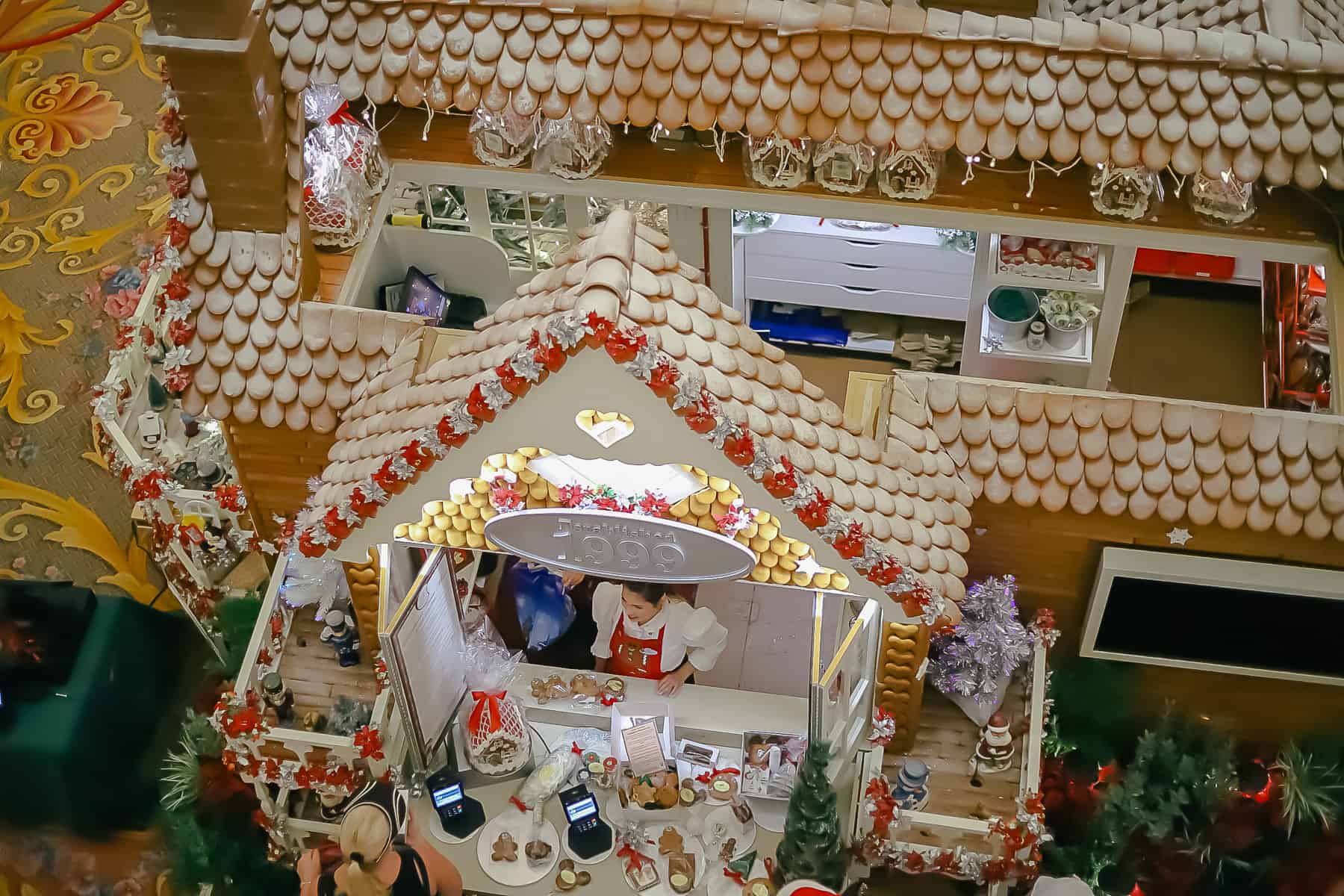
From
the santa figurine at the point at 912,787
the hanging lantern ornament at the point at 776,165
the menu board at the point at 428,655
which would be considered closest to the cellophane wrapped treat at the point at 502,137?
the hanging lantern ornament at the point at 776,165

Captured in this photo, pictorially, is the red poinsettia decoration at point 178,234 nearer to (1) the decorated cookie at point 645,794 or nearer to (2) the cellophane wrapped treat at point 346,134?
(2) the cellophane wrapped treat at point 346,134

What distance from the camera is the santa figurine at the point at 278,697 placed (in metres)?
6.07

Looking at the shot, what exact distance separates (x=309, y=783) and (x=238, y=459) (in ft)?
4.59

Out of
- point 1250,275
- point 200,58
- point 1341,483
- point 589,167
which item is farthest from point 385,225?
point 1250,275

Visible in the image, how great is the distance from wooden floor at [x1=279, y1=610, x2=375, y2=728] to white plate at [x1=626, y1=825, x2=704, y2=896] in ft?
4.46

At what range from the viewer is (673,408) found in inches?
173

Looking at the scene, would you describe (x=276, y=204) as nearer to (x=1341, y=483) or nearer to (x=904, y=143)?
(x=904, y=143)

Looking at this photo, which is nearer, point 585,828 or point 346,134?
point 585,828

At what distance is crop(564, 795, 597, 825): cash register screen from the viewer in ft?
19.0

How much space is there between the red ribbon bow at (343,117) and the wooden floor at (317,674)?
219 centimetres

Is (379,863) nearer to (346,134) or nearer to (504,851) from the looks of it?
(504,851)

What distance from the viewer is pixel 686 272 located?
4.70 m

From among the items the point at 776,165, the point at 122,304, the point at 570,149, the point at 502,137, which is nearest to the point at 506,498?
the point at 570,149

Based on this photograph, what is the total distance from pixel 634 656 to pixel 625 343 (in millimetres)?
2181
